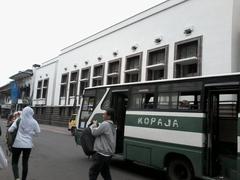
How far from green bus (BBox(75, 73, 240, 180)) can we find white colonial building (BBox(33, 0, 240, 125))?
1362cm

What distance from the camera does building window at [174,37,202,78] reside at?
25.8 metres

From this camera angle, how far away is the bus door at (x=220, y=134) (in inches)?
342

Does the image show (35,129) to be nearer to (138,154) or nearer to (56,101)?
(138,154)

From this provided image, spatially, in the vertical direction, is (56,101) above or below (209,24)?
below

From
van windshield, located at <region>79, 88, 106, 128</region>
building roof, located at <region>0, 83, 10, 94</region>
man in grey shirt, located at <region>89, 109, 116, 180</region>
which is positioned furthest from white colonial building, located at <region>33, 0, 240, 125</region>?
building roof, located at <region>0, 83, 10, 94</region>

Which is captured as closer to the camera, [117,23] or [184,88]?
[184,88]

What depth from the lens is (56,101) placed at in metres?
52.7

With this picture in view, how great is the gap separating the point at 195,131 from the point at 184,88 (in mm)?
1321

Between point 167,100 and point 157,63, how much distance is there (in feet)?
68.3

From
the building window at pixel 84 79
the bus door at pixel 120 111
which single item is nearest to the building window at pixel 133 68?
the building window at pixel 84 79

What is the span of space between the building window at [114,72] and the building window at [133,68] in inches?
53.8

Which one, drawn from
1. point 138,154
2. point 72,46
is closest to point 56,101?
point 72,46

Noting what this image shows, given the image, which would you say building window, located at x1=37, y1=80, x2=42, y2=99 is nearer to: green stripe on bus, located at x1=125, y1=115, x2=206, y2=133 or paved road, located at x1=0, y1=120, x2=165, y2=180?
paved road, located at x1=0, y1=120, x2=165, y2=180

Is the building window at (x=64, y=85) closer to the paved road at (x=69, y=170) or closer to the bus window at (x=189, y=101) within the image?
the paved road at (x=69, y=170)
